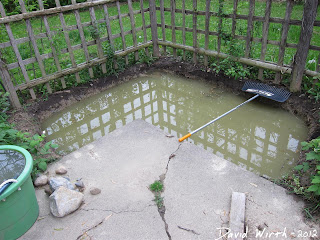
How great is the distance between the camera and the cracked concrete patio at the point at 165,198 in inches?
99.9

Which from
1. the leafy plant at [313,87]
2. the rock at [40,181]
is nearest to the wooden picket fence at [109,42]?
the leafy plant at [313,87]

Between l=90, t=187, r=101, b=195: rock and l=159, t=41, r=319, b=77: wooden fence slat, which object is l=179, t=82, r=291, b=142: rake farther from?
l=90, t=187, r=101, b=195: rock

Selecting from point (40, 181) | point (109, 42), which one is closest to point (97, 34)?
point (109, 42)

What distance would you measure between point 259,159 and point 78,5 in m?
3.85

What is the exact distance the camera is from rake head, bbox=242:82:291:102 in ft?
14.2

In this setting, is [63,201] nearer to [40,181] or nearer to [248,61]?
[40,181]

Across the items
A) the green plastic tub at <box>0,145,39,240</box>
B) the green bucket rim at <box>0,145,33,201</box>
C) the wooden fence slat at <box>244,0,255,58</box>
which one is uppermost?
the wooden fence slat at <box>244,0,255,58</box>

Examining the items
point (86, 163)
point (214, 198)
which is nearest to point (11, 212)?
point (86, 163)

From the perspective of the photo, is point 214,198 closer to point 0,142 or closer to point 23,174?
point 23,174

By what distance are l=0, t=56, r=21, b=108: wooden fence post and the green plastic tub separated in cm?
200

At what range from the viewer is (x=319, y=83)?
13.3 ft

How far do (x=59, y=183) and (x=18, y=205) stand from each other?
543 millimetres

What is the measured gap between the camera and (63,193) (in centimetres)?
273

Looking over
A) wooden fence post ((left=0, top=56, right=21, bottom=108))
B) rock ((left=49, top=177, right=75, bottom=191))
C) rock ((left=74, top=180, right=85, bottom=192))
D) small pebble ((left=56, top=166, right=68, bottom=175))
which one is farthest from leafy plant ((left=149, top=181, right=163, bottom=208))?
wooden fence post ((left=0, top=56, right=21, bottom=108))
